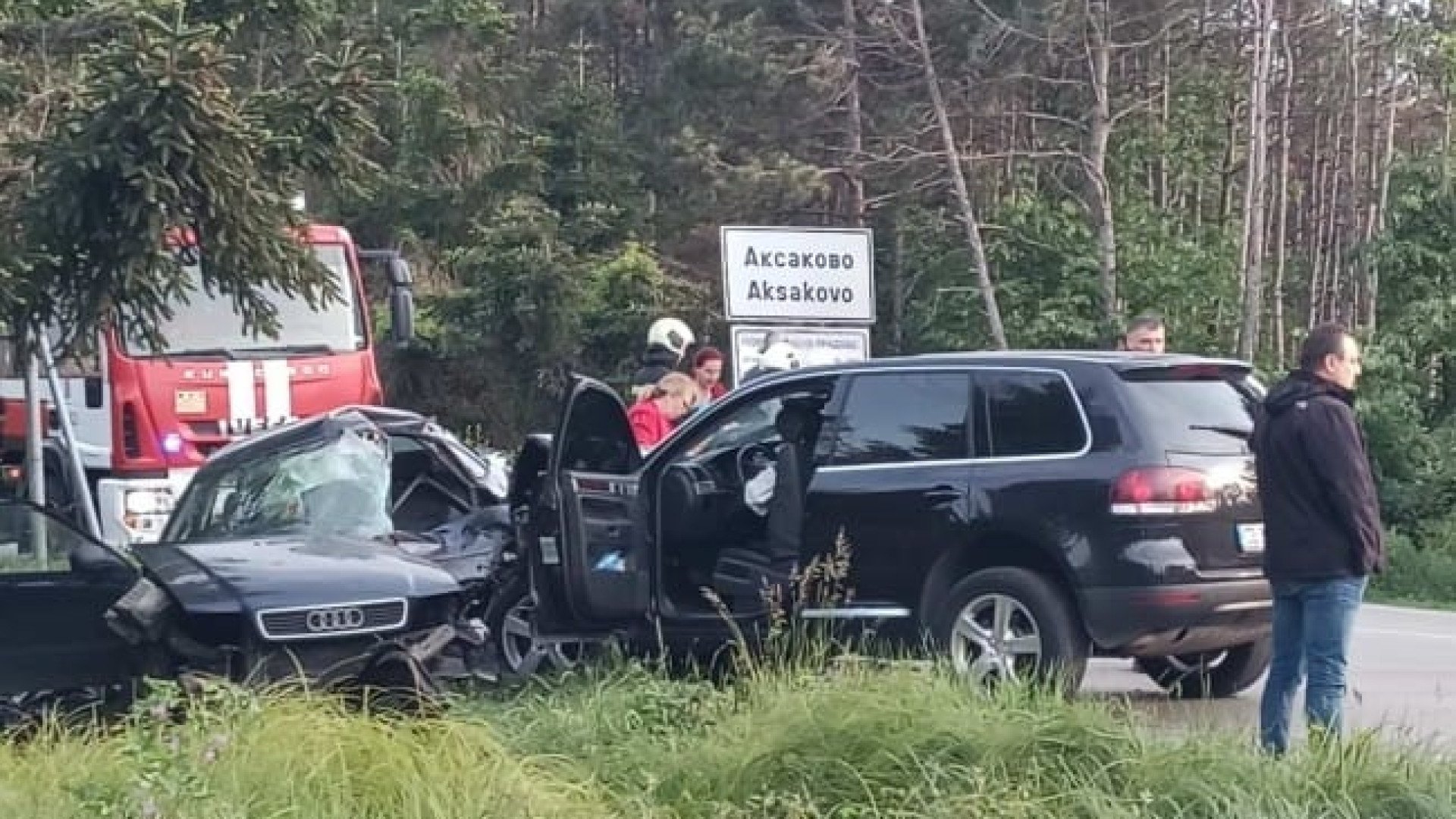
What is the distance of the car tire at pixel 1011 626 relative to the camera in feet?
32.3

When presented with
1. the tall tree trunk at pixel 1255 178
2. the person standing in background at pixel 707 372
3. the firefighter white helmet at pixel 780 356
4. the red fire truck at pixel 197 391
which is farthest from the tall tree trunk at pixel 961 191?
the person standing in background at pixel 707 372

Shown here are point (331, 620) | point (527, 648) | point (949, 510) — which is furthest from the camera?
point (527, 648)

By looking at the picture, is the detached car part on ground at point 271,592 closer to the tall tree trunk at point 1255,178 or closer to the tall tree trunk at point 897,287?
the tall tree trunk at point 1255,178

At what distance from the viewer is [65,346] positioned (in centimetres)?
1405

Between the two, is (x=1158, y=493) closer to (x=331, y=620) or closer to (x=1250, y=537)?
(x=1250, y=537)

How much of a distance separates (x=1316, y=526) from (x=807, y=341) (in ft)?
35.2

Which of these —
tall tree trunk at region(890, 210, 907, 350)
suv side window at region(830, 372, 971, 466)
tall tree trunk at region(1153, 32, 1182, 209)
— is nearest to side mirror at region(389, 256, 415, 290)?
suv side window at region(830, 372, 971, 466)

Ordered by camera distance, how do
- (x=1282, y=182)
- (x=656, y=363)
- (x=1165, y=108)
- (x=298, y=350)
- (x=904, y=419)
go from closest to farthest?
(x=904, y=419) → (x=656, y=363) → (x=298, y=350) → (x=1282, y=182) → (x=1165, y=108)

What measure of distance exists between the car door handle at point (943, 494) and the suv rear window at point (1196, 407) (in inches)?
35.1

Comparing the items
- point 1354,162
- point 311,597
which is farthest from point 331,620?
point 1354,162

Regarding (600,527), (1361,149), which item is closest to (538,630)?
(600,527)

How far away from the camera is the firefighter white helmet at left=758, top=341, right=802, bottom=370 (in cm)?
1811

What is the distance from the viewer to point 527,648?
1123 centimetres

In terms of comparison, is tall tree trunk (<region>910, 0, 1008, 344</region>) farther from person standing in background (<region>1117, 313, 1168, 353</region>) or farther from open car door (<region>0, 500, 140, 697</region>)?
open car door (<region>0, 500, 140, 697</region>)
